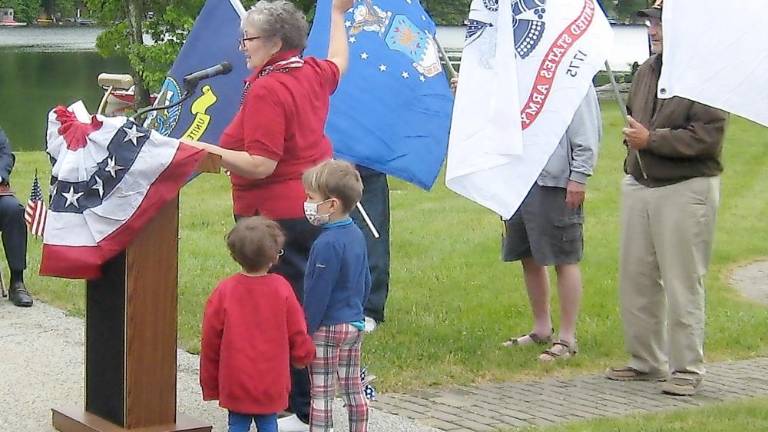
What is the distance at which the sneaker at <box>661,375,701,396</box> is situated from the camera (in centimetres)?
669

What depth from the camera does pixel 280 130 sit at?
5.16 m

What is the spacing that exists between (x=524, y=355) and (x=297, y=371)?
2295 millimetres

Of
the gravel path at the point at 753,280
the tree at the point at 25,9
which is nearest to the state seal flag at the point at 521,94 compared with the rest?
the gravel path at the point at 753,280

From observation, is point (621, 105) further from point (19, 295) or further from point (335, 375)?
point (19, 295)

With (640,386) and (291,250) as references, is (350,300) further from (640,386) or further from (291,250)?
(640,386)

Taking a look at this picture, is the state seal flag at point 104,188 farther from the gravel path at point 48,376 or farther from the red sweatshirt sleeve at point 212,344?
the gravel path at point 48,376

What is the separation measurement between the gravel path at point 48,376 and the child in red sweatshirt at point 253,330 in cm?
95

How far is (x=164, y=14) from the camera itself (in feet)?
92.9

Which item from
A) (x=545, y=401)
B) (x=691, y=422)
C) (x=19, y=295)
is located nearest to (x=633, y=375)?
(x=545, y=401)

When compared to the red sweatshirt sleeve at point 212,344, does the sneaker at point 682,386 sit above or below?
below

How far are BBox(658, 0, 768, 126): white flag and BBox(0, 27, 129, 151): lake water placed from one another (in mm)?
18669

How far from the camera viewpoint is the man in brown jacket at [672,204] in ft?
21.5

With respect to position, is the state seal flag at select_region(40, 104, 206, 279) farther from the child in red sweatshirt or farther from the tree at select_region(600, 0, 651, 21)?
the tree at select_region(600, 0, 651, 21)

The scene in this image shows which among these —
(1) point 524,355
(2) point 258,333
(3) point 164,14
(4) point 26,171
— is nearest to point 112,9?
(3) point 164,14
